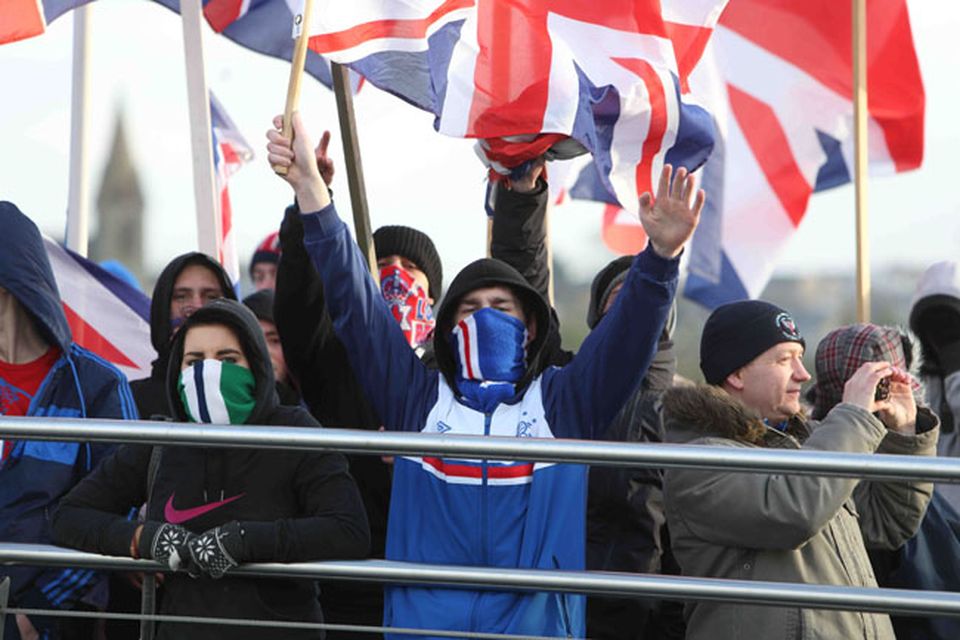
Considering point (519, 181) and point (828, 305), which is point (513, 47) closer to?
point (519, 181)

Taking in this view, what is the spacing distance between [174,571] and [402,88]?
2.22 metres

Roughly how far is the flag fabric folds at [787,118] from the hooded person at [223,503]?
4636 millimetres

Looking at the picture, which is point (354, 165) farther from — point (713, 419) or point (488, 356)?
point (713, 419)

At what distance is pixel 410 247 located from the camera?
5605 mm

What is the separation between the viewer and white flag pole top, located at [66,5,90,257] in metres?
8.13

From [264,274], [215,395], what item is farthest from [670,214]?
[264,274]

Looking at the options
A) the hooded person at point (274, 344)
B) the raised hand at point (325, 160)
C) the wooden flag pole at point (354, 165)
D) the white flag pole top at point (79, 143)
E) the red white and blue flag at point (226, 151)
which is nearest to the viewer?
the raised hand at point (325, 160)

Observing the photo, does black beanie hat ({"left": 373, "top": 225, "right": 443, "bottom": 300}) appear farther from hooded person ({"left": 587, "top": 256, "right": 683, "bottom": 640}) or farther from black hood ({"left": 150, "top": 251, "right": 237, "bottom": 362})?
hooded person ({"left": 587, "top": 256, "right": 683, "bottom": 640})

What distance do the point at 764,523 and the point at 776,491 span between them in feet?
0.27

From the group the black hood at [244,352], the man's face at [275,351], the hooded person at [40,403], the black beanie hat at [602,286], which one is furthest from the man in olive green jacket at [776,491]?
the hooded person at [40,403]

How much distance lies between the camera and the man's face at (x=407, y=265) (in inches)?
219

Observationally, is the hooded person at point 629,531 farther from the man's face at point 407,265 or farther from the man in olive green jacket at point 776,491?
the man's face at point 407,265

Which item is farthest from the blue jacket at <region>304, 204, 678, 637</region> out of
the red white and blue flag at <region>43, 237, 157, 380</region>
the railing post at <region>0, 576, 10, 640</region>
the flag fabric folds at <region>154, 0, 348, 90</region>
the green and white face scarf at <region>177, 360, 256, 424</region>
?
the flag fabric folds at <region>154, 0, 348, 90</region>

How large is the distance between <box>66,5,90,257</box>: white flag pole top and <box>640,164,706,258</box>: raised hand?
4509 mm
